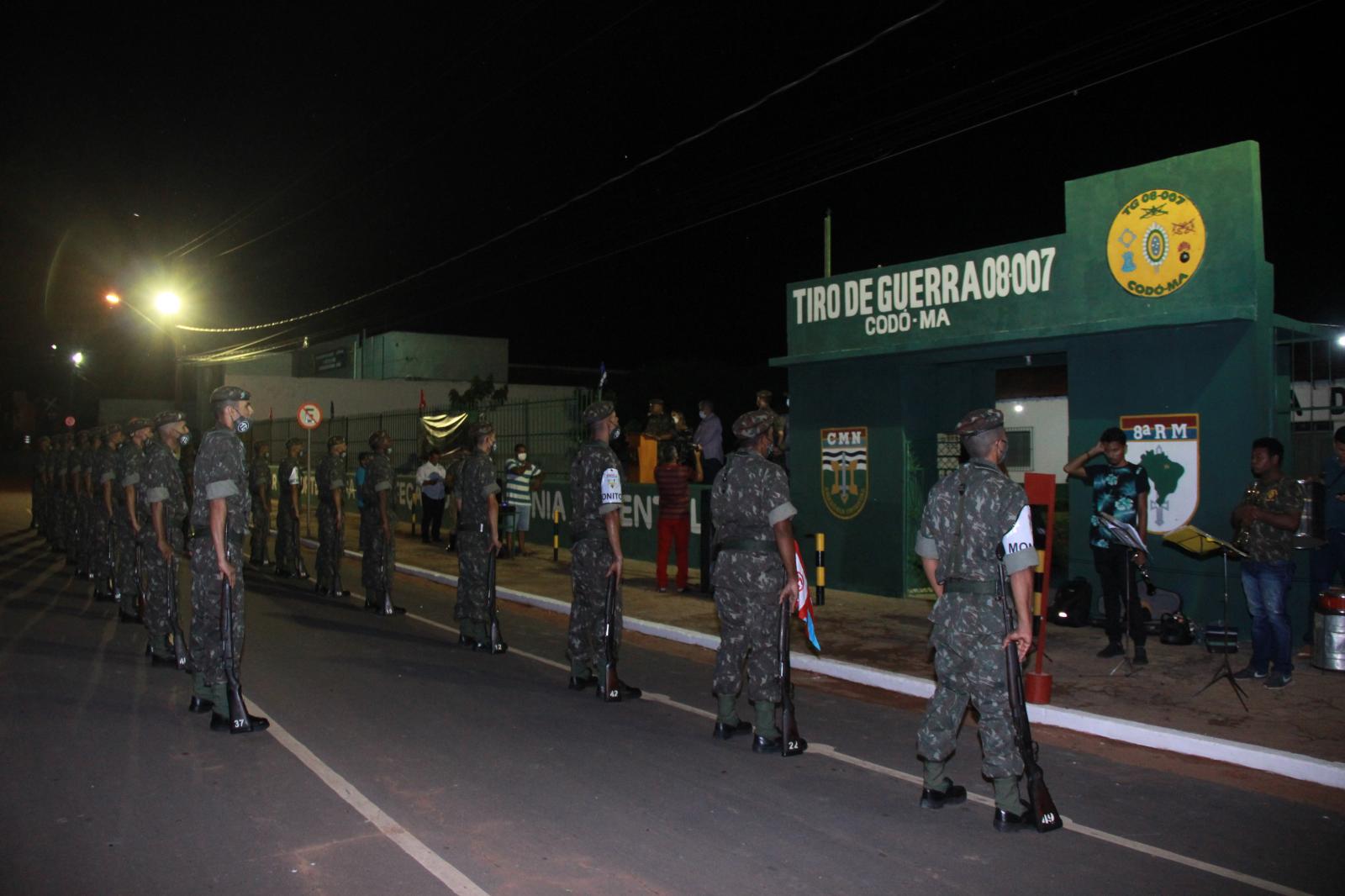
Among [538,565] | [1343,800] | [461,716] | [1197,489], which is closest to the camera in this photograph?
[1343,800]

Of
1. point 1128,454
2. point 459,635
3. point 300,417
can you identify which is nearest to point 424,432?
point 300,417

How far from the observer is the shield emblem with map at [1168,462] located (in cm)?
993

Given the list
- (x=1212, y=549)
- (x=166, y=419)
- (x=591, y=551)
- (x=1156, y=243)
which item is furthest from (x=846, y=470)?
(x=166, y=419)

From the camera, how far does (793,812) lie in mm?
5105

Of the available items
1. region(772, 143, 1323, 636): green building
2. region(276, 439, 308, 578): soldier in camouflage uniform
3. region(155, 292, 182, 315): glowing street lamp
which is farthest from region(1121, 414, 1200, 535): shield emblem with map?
region(155, 292, 182, 315): glowing street lamp

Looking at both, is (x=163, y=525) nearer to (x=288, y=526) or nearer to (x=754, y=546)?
(x=754, y=546)

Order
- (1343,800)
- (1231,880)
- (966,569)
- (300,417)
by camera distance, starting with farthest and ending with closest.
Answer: (300,417), (1343,800), (966,569), (1231,880)

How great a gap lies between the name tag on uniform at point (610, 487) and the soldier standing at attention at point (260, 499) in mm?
9833

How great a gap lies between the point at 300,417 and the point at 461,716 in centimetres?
1683

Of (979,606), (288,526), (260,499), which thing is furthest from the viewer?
(260,499)

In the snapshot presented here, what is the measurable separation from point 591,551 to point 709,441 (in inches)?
281

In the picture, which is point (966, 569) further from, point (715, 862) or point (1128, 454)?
point (1128, 454)

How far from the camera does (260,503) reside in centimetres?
1636

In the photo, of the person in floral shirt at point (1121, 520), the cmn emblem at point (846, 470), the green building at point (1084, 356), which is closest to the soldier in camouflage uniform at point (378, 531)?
the green building at point (1084, 356)
